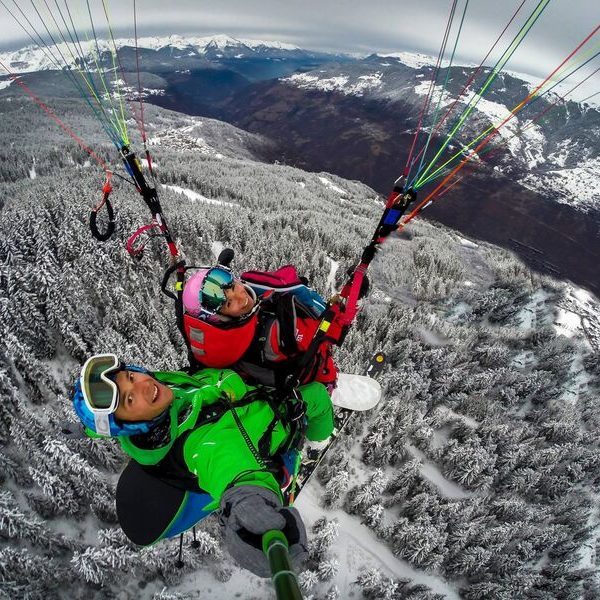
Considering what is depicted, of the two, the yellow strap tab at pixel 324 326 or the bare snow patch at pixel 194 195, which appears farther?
the bare snow patch at pixel 194 195

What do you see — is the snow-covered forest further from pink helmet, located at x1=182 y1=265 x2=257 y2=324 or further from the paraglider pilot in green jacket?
pink helmet, located at x1=182 y1=265 x2=257 y2=324

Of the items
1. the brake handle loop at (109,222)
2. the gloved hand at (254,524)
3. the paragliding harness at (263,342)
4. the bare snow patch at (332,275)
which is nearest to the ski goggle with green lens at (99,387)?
the paragliding harness at (263,342)

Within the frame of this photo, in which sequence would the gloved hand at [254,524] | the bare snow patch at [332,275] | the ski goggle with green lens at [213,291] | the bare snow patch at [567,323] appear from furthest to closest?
the bare snow patch at [567,323] < the bare snow patch at [332,275] < the ski goggle with green lens at [213,291] < the gloved hand at [254,524]

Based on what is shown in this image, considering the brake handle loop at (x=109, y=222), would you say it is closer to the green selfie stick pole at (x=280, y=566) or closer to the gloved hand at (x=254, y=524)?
the gloved hand at (x=254, y=524)

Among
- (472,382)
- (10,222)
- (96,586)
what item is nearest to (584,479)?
(472,382)

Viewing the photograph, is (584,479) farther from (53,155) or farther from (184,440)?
(53,155)
